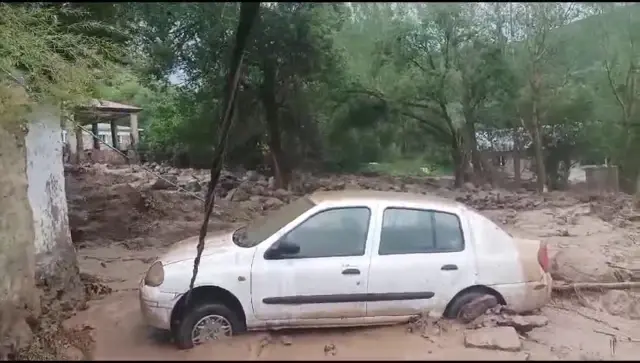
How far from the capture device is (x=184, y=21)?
4750 millimetres

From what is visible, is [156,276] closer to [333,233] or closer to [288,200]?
[333,233]

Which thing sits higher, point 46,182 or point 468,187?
point 46,182

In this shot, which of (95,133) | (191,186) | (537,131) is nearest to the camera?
(537,131)

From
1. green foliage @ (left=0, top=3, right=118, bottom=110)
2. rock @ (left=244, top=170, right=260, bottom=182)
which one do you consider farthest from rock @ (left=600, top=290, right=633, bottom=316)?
rock @ (left=244, top=170, right=260, bottom=182)

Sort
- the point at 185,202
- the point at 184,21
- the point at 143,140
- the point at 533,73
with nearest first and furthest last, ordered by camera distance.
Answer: the point at 184,21 → the point at 533,73 → the point at 185,202 → the point at 143,140

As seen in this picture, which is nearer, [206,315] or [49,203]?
[206,315]

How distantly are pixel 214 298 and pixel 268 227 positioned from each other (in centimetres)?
66

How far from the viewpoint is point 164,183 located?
955 centimetres

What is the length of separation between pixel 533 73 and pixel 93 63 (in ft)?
14.0

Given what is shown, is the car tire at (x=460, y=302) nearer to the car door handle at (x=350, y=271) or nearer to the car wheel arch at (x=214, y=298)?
the car door handle at (x=350, y=271)

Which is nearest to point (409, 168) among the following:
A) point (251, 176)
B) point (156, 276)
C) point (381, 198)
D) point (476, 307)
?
point (381, 198)

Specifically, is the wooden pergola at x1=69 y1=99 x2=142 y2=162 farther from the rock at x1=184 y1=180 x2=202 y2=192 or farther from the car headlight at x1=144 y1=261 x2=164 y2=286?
the car headlight at x1=144 y1=261 x2=164 y2=286

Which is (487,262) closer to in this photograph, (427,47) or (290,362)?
(290,362)

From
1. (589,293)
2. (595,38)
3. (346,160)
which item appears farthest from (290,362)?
(346,160)
